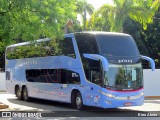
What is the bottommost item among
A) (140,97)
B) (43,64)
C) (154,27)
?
(140,97)

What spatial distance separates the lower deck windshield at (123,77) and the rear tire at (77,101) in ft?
7.37

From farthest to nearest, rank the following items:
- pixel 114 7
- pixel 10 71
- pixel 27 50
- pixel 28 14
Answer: pixel 114 7, pixel 10 71, pixel 27 50, pixel 28 14

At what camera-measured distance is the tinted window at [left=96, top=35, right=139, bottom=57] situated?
1559 cm

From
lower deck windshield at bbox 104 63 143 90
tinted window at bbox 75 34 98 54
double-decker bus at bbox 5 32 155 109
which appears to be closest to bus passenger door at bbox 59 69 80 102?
double-decker bus at bbox 5 32 155 109

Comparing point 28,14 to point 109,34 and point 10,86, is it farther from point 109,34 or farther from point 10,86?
point 10,86

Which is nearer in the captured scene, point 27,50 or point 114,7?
point 27,50

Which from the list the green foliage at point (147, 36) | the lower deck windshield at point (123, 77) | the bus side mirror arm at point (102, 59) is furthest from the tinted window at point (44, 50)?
the green foliage at point (147, 36)

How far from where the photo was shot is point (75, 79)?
56.2 feet

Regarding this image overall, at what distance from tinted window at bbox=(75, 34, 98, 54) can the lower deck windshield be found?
3.97ft

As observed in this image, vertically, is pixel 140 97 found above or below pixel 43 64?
below

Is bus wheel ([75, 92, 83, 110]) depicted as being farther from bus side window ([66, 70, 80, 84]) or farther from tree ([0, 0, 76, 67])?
tree ([0, 0, 76, 67])

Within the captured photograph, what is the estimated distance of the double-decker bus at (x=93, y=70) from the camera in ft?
49.9

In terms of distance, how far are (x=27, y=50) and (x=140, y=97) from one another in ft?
28.7

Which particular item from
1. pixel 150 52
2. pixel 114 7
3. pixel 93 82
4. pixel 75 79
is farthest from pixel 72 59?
pixel 150 52
